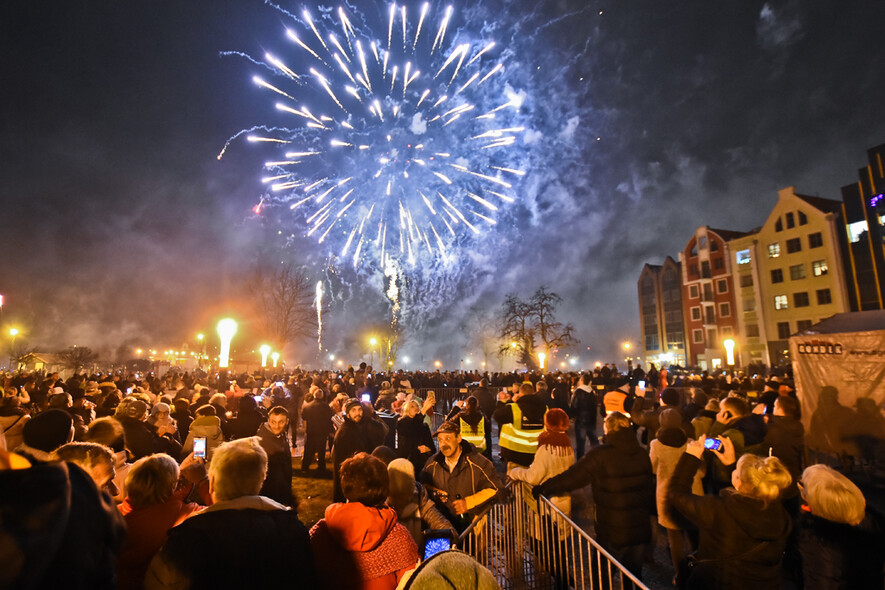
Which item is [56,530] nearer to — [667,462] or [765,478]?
[765,478]

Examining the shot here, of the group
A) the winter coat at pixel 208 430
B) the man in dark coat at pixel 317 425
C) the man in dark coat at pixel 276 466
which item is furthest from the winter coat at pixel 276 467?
the man in dark coat at pixel 317 425

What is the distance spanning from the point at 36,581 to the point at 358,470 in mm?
1628

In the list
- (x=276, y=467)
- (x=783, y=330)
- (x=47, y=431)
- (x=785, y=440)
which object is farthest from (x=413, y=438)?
(x=783, y=330)

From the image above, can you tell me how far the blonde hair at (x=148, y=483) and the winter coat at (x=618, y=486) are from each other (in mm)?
3467

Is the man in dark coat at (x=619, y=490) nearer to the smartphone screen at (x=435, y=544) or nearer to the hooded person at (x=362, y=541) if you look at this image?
the smartphone screen at (x=435, y=544)

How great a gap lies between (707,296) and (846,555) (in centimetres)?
5595

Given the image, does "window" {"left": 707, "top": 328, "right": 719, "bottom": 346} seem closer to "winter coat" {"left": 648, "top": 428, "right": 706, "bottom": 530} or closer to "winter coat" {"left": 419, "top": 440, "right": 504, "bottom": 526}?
"winter coat" {"left": 648, "top": 428, "right": 706, "bottom": 530}

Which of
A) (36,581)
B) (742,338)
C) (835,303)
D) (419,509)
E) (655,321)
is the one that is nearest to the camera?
(36,581)

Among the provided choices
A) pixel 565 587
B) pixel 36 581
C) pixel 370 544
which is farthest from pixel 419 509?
pixel 36 581

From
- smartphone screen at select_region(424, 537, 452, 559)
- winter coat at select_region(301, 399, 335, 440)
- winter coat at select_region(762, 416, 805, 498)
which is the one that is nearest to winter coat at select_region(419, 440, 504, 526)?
smartphone screen at select_region(424, 537, 452, 559)

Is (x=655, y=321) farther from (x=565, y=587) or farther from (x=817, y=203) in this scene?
(x=565, y=587)

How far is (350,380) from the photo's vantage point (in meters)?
18.8

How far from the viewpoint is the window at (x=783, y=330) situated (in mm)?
42906

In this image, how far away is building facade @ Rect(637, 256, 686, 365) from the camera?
56500mm
